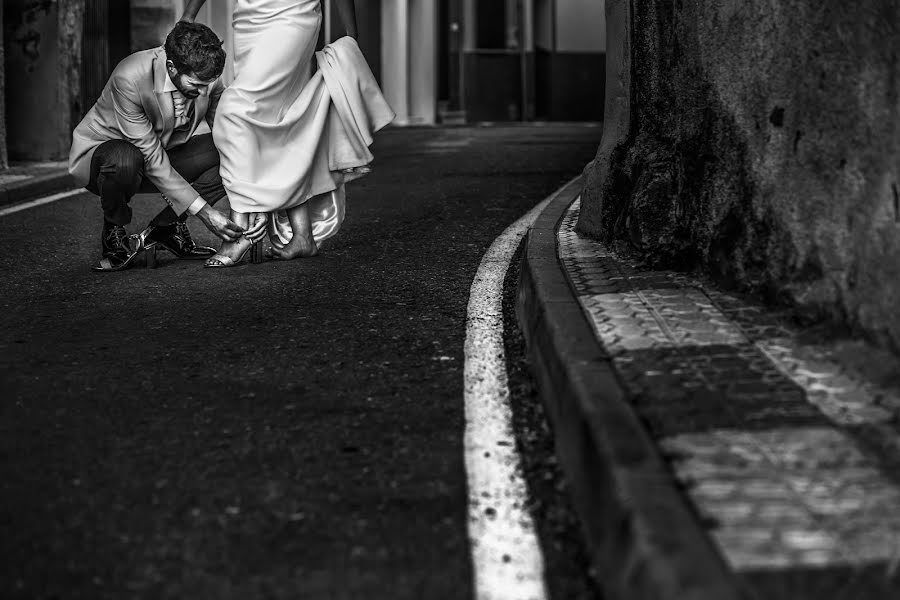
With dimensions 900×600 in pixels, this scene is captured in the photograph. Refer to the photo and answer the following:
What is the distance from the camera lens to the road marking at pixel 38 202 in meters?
9.80

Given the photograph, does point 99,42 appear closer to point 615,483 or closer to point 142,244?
point 142,244

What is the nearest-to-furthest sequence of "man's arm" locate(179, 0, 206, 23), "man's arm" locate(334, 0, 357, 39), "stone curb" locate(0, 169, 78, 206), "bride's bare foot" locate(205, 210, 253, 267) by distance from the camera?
"man's arm" locate(179, 0, 206, 23), "man's arm" locate(334, 0, 357, 39), "bride's bare foot" locate(205, 210, 253, 267), "stone curb" locate(0, 169, 78, 206)

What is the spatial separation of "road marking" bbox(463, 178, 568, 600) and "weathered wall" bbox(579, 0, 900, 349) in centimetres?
92

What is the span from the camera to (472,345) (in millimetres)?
5086

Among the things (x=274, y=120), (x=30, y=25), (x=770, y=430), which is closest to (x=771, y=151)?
(x=770, y=430)

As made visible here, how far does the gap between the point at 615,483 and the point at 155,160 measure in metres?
4.21

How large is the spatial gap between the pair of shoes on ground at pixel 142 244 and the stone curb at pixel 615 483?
287cm

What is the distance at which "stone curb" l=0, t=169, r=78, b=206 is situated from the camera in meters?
10.5

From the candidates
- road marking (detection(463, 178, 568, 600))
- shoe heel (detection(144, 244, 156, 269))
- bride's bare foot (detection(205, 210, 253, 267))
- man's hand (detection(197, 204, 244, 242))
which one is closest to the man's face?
man's hand (detection(197, 204, 244, 242))

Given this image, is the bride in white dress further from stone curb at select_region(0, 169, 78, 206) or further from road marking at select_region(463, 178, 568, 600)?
stone curb at select_region(0, 169, 78, 206)

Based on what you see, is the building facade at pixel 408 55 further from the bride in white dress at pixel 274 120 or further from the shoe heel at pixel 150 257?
the bride in white dress at pixel 274 120

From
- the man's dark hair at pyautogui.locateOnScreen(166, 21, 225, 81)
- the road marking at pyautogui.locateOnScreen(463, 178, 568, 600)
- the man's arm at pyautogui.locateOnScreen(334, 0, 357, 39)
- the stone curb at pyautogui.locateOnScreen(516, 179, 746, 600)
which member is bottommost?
the road marking at pyautogui.locateOnScreen(463, 178, 568, 600)

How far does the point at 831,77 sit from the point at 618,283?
133 centimetres

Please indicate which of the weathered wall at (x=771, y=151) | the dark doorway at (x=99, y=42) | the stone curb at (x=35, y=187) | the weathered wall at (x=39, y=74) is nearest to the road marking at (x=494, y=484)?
the weathered wall at (x=771, y=151)
